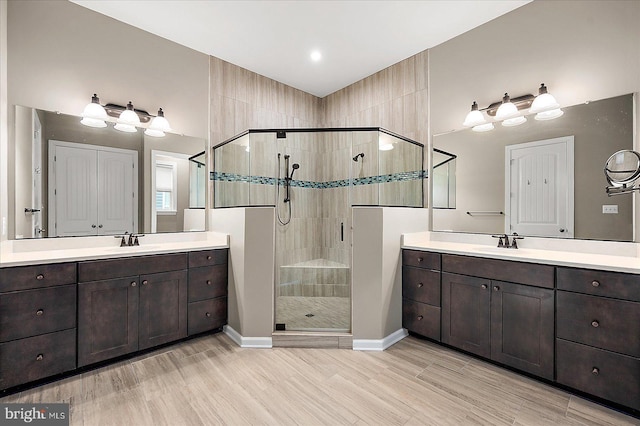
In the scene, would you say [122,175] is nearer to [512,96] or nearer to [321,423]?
[321,423]

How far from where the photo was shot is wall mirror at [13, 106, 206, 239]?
2295mm

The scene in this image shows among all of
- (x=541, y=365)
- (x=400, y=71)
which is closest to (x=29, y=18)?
(x=400, y=71)

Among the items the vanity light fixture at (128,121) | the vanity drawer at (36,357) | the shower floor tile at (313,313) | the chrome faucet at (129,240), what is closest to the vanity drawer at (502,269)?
the shower floor tile at (313,313)

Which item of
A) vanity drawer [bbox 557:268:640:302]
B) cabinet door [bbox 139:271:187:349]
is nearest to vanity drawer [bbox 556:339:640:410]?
vanity drawer [bbox 557:268:640:302]

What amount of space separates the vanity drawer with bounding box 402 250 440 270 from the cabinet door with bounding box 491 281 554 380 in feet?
1.55

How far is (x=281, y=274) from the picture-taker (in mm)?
2893

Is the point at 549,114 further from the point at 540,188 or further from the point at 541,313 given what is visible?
the point at 541,313

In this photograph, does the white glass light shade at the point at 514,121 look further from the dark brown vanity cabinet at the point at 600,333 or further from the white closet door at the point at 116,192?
the white closet door at the point at 116,192

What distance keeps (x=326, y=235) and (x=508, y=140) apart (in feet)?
6.88

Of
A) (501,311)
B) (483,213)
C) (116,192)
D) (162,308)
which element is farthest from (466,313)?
(116,192)

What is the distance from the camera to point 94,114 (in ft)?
8.40

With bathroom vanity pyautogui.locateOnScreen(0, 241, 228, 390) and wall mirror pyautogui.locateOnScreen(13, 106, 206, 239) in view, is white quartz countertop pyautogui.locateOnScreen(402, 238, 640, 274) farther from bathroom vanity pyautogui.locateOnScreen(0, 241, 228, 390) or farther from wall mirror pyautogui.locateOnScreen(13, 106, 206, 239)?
wall mirror pyautogui.locateOnScreen(13, 106, 206, 239)

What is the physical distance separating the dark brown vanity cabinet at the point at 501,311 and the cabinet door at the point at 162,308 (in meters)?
2.32

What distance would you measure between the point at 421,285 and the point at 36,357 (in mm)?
2929
